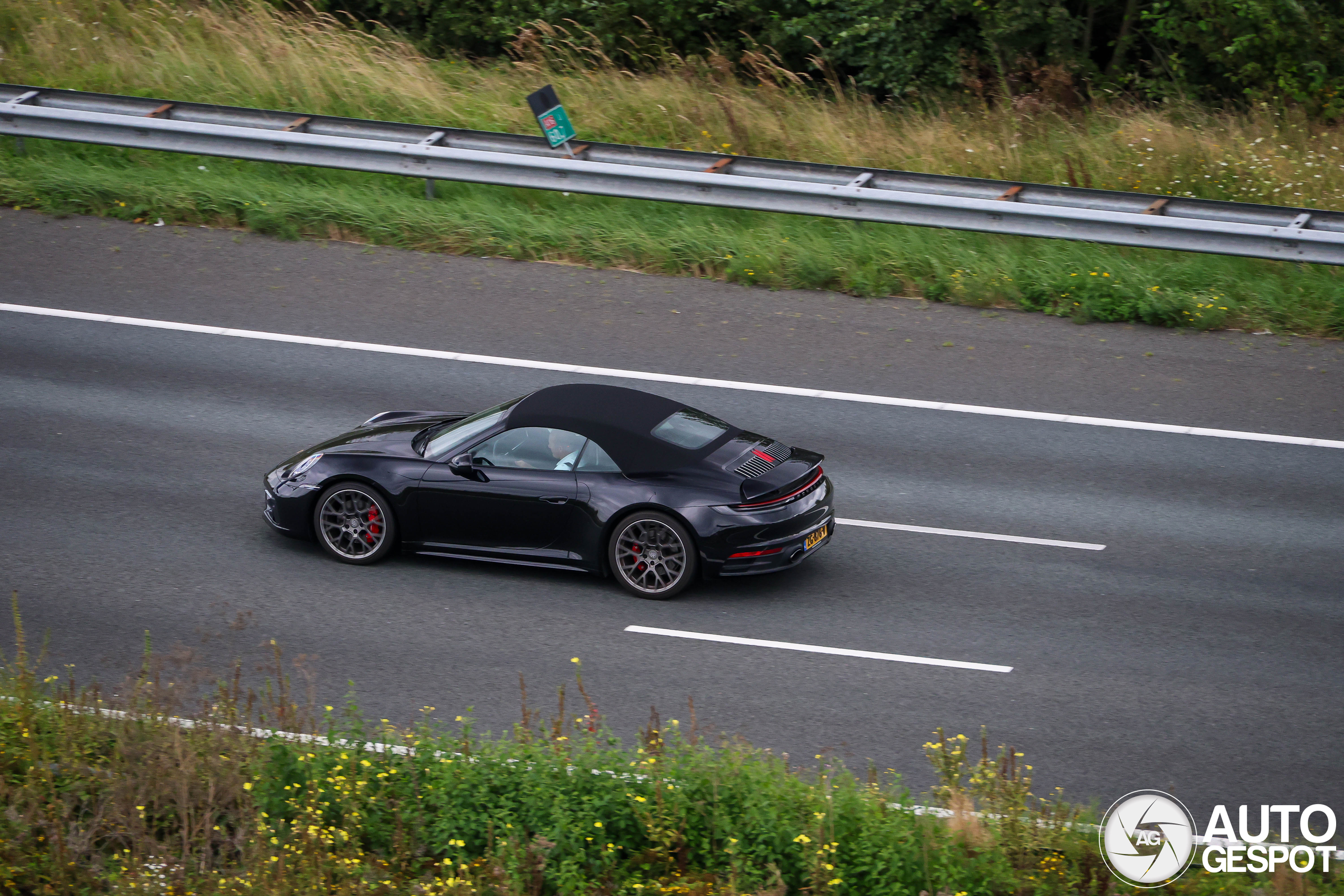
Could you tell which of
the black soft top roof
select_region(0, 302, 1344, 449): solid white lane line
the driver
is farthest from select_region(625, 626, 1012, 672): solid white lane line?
select_region(0, 302, 1344, 449): solid white lane line

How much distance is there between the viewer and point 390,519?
10133 mm

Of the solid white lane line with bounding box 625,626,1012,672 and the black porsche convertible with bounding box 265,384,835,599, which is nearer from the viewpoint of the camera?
the solid white lane line with bounding box 625,626,1012,672

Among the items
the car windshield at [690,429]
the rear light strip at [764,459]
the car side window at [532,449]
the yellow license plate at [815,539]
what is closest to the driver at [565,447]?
the car side window at [532,449]

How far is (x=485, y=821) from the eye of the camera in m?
6.91

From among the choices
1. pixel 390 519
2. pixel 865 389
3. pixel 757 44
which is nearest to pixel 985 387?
pixel 865 389

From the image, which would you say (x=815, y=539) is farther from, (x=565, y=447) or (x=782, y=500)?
(x=565, y=447)

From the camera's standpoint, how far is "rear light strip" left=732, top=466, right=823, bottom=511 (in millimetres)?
9641

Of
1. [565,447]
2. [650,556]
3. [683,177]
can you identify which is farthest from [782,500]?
[683,177]

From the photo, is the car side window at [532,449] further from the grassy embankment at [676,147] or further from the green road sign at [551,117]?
the green road sign at [551,117]

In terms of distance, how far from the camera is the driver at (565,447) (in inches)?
390

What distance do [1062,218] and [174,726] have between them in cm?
1102

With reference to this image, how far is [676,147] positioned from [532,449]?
31.4 ft

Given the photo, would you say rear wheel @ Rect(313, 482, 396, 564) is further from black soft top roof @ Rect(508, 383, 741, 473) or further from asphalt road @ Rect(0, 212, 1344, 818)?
black soft top roof @ Rect(508, 383, 741, 473)

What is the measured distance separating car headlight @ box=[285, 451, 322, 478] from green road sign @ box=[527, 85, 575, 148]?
6973 mm
